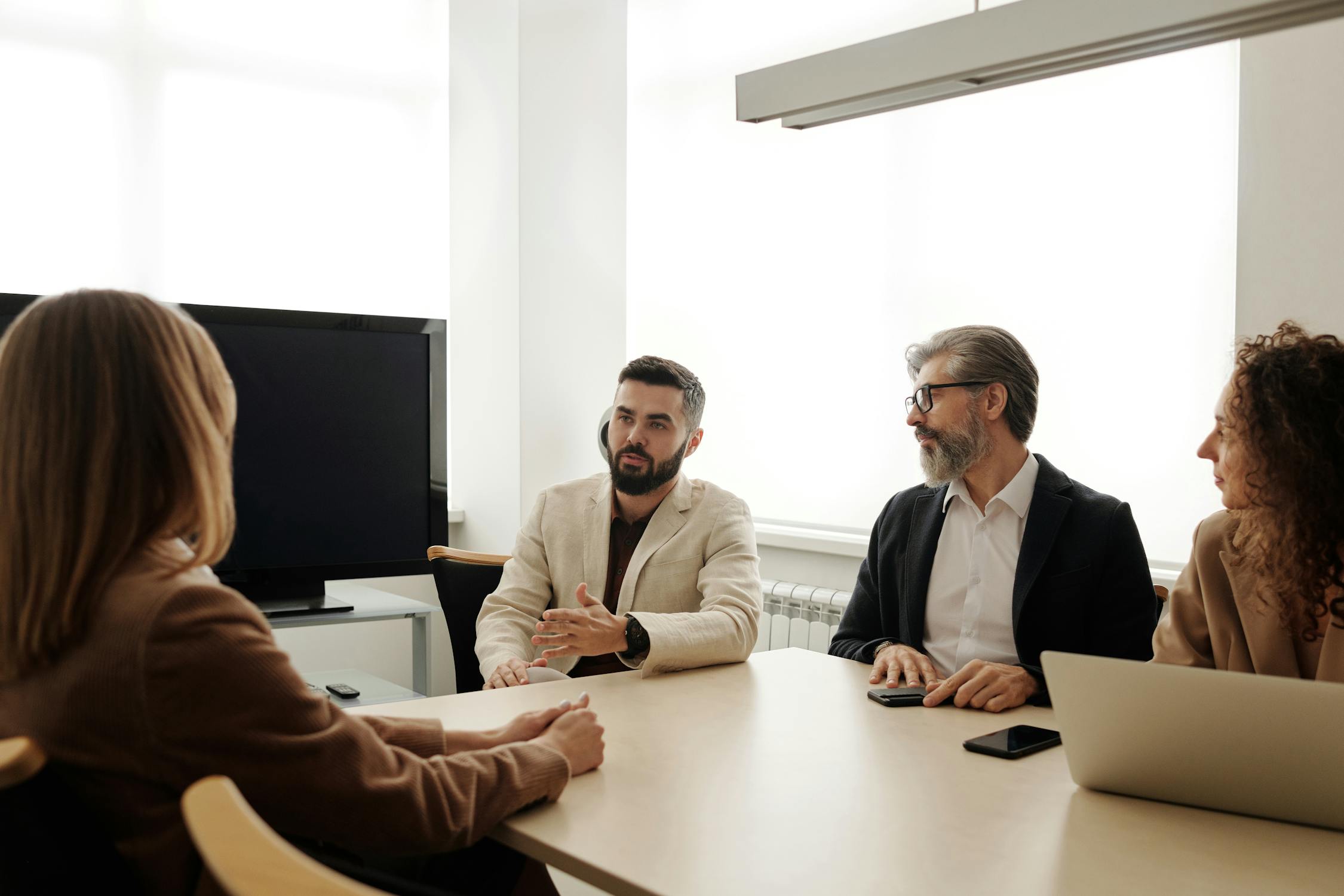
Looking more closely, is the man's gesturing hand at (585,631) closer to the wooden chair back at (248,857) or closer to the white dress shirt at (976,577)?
the white dress shirt at (976,577)

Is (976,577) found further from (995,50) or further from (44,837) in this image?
(44,837)

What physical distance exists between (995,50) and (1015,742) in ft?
3.63

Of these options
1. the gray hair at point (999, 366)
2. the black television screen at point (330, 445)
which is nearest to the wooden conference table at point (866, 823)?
the gray hair at point (999, 366)

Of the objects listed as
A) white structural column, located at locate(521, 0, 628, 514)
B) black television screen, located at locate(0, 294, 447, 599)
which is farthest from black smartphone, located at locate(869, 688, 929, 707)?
white structural column, located at locate(521, 0, 628, 514)

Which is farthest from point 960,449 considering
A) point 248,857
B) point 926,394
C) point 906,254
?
point 248,857

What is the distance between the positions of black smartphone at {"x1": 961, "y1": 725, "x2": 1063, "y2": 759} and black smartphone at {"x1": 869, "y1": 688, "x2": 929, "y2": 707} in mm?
216

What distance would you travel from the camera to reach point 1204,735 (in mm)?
1446

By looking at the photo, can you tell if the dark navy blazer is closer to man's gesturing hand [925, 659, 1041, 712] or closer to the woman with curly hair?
man's gesturing hand [925, 659, 1041, 712]

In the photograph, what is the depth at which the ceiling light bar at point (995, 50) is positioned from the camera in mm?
1613

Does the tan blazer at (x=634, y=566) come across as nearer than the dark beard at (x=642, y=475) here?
Yes

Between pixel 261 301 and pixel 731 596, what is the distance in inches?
104

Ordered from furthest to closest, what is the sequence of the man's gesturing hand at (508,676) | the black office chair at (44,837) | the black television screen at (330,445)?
the black television screen at (330,445), the man's gesturing hand at (508,676), the black office chair at (44,837)

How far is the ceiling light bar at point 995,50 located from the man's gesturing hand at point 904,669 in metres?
1.09

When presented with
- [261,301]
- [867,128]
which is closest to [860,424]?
[867,128]
